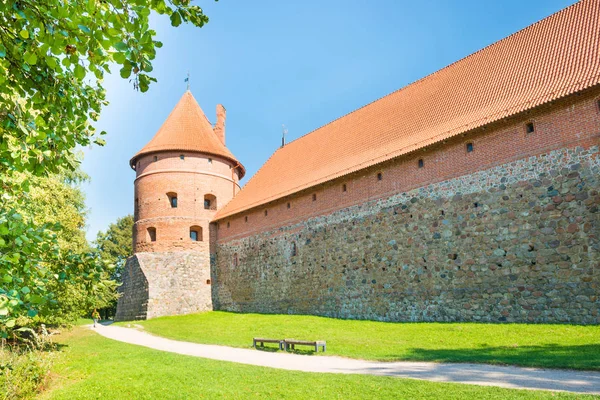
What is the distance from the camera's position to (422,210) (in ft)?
44.6

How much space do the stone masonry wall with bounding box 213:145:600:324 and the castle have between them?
0.04 metres

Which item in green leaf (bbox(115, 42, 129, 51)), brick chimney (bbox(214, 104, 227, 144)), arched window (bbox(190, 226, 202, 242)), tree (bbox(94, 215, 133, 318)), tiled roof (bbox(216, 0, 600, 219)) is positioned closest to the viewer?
green leaf (bbox(115, 42, 129, 51))

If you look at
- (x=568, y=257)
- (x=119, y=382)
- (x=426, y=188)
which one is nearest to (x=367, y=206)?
(x=426, y=188)

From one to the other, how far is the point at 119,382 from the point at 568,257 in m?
9.89

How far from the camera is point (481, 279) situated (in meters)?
11.8

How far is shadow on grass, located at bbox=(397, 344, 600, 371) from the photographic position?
23.0ft

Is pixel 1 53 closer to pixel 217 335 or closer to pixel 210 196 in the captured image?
pixel 217 335

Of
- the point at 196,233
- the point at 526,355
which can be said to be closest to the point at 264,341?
the point at 526,355

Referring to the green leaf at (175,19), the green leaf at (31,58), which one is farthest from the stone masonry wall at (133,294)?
the green leaf at (175,19)

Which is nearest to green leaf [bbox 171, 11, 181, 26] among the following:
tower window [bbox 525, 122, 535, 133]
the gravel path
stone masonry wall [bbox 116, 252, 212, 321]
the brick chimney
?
the gravel path

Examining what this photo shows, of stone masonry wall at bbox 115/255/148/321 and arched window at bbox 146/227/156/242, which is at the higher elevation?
arched window at bbox 146/227/156/242

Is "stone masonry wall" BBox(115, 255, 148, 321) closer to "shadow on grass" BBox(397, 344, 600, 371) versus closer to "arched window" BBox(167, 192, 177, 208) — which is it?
"arched window" BBox(167, 192, 177, 208)

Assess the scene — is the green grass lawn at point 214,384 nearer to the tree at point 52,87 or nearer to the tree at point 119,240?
the tree at point 52,87

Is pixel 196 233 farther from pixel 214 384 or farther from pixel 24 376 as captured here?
pixel 214 384
